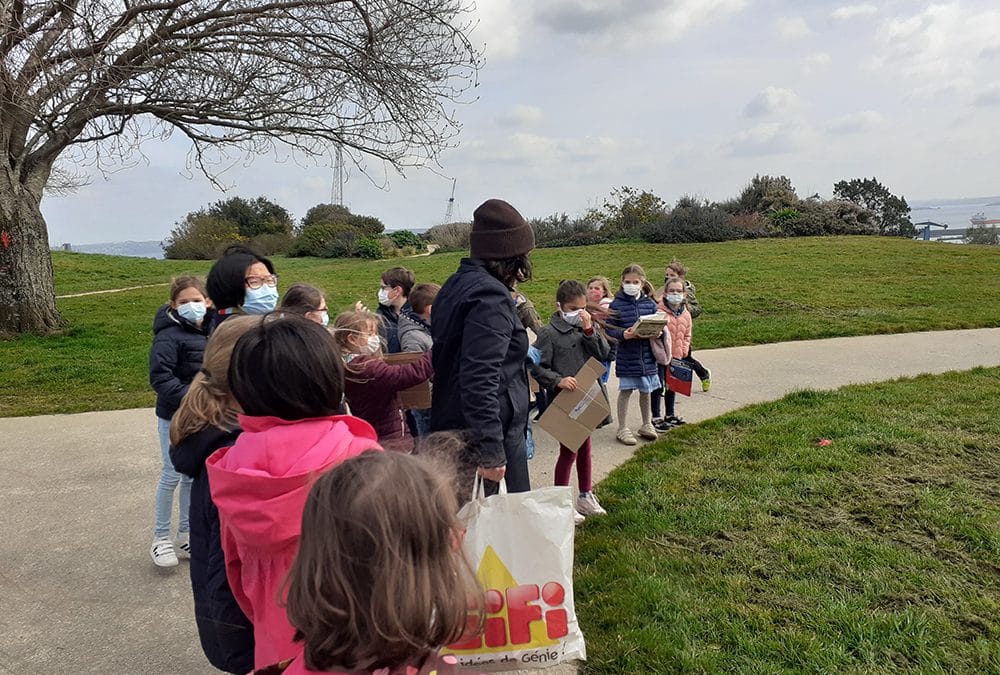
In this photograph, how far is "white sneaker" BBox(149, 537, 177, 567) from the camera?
3738mm

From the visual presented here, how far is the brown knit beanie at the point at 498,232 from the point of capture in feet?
9.25

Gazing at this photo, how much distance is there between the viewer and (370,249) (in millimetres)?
27766

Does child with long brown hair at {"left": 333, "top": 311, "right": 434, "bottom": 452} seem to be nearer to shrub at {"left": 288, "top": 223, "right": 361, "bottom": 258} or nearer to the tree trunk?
the tree trunk

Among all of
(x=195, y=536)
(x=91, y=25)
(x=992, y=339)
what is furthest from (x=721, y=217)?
(x=195, y=536)

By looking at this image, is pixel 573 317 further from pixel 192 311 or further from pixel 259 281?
pixel 192 311

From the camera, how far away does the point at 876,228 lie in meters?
28.0

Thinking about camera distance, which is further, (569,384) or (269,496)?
(569,384)

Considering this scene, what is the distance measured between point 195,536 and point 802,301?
1285 centimetres

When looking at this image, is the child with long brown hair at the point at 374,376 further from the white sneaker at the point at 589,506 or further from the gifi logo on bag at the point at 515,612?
the white sneaker at the point at 589,506

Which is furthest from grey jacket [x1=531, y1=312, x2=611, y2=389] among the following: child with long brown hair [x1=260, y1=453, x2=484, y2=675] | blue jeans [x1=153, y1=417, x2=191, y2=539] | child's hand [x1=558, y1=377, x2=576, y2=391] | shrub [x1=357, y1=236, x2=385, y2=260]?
shrub [x1=357, y1=236, x2=385, y2=260]

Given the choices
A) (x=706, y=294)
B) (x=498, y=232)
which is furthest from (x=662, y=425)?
(x=706, y=294)

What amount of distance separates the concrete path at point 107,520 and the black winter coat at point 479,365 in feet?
3.50

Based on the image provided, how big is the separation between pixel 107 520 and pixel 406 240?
85.5 ft

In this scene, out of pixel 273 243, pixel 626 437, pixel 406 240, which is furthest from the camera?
pixel 273 243
